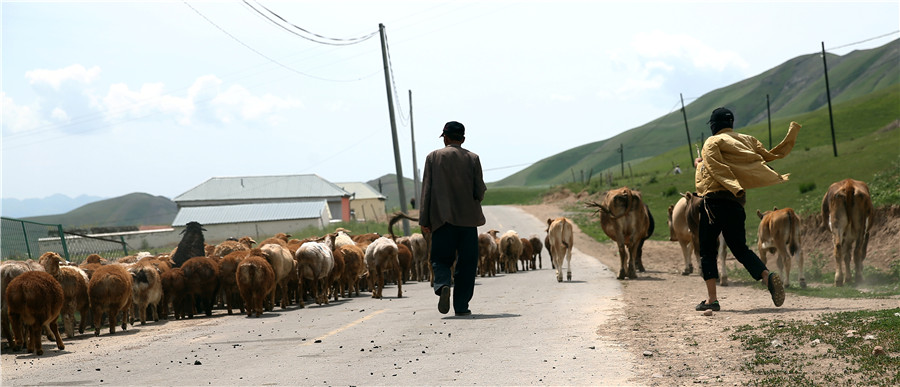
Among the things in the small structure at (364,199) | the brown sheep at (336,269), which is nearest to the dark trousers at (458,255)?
the brown sheep at (336,269)

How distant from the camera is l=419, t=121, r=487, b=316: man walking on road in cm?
1116

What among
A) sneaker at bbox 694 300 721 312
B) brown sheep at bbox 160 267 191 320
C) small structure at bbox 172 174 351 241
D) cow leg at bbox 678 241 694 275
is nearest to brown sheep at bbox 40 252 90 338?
brown sheep at bbox 160 267 191 320

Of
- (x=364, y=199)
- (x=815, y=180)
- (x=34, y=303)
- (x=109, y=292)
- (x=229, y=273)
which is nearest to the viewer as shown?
(x=34, y=303)

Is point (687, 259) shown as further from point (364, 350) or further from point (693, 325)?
point (364, 350)

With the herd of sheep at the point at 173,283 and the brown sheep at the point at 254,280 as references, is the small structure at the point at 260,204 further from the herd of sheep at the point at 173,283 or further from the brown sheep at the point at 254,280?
the brown sheep at the point at 254,280

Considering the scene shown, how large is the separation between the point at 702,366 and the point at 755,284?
10645 mm

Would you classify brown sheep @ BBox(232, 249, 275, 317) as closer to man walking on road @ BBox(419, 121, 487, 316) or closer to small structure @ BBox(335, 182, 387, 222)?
man walking on road @ BBox(419, 121, 487, 316)

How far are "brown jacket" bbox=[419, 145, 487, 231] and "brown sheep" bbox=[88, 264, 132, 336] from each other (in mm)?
5289

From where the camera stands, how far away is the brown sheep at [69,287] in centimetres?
1237

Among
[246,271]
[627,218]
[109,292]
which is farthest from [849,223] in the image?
[109,292]

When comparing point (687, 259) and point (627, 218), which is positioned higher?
point (627, 218)

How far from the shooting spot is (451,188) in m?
11.2

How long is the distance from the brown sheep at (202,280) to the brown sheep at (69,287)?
2.54 metres

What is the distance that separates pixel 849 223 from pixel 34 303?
1482cm
